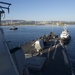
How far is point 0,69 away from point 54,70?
20.3 meters

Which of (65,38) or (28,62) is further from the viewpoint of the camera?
(65,38)

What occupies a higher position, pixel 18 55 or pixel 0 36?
pixel 0 36

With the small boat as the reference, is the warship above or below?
above

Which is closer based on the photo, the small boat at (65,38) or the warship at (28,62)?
the warship at (28,62)

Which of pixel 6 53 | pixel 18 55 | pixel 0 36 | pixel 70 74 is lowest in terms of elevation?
pixel 70 74

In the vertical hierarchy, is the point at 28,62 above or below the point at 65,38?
above

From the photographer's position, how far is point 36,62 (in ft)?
91.5

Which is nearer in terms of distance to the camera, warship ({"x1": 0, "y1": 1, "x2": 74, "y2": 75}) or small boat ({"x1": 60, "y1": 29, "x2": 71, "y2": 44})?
warship ({"x1": 0, "y1": 1, "x2": 74, "y2": 75})

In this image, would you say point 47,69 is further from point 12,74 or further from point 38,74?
point 12,74

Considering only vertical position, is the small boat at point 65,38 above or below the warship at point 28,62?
below

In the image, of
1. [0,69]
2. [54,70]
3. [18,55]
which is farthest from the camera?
[54,70]

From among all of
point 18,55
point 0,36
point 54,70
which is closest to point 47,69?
point 54,70

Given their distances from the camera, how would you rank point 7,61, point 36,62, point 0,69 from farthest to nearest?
point 36,62 < point 7,61 < point 0,69

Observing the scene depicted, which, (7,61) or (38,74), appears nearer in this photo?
(7,61)
